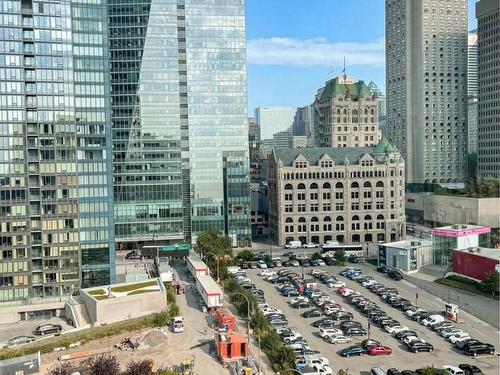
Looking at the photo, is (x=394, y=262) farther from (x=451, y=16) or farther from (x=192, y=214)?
(x=451, y=16)

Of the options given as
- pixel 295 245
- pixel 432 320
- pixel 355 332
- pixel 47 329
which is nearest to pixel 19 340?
pixel 47 329

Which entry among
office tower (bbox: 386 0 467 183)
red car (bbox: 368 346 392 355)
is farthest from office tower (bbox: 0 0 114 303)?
office tower (bbox: 386 0 467 183)

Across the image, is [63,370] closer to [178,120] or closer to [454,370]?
[454,370]

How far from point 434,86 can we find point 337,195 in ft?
279

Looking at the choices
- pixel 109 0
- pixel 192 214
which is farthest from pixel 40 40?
pixel 192 214

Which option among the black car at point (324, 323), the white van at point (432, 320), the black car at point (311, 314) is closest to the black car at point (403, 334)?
the white van at point (432, 320)

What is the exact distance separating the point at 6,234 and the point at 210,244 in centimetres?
3444

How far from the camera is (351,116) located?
169125 millimetres

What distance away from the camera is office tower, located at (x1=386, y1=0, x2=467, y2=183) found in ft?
623

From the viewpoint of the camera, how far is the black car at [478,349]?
59.4 m

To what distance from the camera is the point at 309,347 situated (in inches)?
2431

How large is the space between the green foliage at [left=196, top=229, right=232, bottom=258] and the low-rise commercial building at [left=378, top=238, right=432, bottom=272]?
28.8 metres

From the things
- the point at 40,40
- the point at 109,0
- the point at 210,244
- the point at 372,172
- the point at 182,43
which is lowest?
the point at 210,244

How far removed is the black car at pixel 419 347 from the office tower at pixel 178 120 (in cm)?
6680
